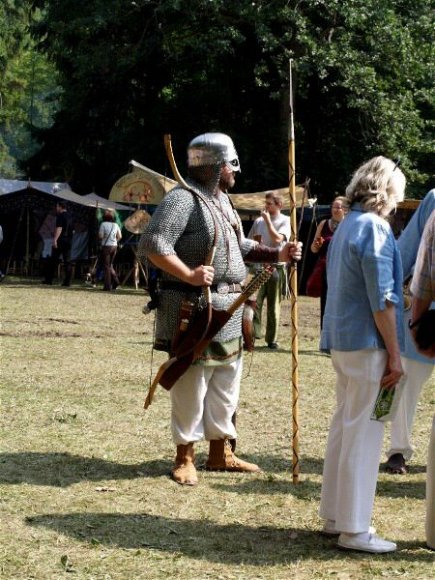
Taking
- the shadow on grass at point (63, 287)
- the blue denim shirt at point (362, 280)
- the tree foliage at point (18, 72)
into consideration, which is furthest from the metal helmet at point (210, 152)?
the tree foliage at point (18, 72)

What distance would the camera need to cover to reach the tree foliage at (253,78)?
27219 mm

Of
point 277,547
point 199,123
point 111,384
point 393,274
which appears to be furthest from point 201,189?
point 199,123

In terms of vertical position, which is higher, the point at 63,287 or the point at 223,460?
the point at 223,460

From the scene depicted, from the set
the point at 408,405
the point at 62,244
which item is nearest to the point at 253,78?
the point at 62,244

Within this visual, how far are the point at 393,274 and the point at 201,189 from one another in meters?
1.75

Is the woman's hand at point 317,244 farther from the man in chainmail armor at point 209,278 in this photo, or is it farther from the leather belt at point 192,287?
the leather belt at point 192,287

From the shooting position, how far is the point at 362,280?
16.3 ft

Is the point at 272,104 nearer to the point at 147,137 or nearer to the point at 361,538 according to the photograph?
the point at 147,137

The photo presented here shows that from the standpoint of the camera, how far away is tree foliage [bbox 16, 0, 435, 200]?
89.3ft

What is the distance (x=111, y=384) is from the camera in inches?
383

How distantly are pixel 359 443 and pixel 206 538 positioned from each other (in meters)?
0.88

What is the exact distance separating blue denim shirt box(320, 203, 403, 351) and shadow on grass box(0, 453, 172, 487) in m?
1.93

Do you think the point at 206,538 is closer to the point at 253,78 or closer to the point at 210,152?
the point at 210,152

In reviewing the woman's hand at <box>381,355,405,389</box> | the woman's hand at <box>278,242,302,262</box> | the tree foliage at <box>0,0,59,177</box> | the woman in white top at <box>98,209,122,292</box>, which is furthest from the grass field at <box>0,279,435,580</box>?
the tree foliage at <box>0,0,59,177</box>
